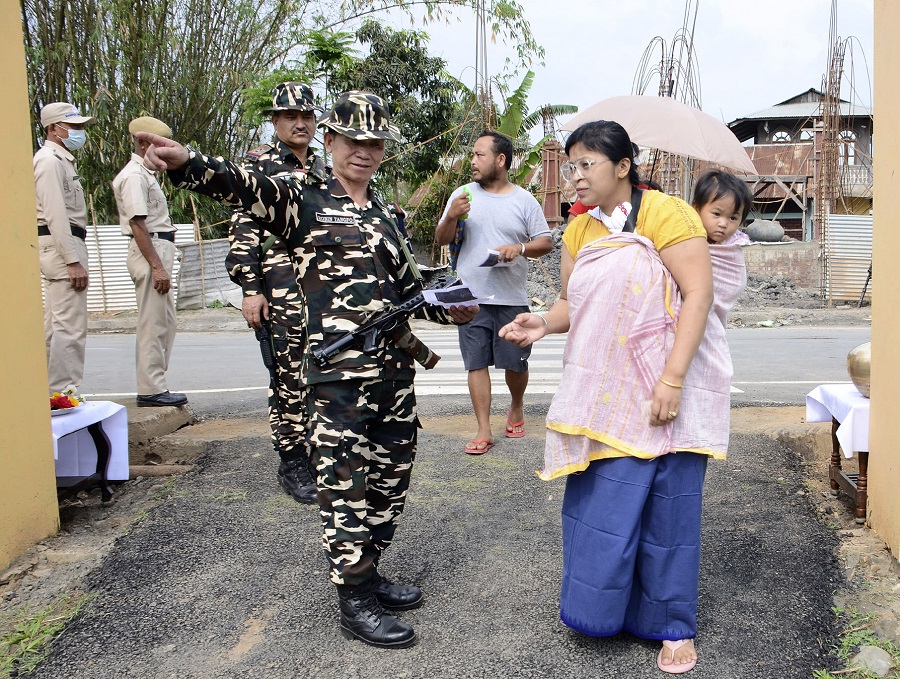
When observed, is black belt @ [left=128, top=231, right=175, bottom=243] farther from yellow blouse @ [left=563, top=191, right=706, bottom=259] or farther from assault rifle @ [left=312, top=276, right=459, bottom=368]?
yellow blouse @ [left=563, top=191, right=706, bottom=259]

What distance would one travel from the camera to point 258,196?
8.02 ft

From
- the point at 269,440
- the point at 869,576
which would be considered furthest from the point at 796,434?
the point at 269,440

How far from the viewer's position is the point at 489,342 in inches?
199

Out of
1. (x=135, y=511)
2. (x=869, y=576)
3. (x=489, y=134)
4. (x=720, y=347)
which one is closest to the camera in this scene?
(x=720, y=347)

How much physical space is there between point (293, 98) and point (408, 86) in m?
14.8

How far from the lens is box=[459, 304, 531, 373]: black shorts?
5.03 metres

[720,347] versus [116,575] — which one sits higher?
[720,347]

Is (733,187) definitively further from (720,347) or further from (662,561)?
(662,561)

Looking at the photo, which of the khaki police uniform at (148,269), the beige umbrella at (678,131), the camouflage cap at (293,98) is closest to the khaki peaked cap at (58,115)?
the khaki police uniform at (148,269)

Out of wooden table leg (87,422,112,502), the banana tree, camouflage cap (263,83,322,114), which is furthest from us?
the banana tree

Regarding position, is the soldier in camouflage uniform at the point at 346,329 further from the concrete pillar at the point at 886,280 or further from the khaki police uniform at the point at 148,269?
the khaki police uniform at the point at 148,269

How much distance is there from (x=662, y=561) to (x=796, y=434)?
291 cm

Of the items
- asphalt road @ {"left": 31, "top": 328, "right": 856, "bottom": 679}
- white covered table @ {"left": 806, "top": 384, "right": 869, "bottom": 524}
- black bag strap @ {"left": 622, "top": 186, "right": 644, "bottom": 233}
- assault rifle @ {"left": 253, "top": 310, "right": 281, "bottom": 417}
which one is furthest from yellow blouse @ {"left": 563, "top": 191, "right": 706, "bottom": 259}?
assault rifle @ {"left": 253, "top": 310, "right": 281, "bottom": 417}

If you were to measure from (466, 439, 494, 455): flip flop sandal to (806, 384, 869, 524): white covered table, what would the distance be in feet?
6.12
